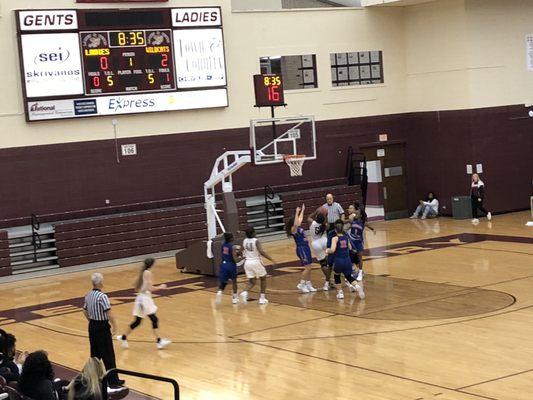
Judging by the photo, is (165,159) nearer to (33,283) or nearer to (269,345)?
(33,283)

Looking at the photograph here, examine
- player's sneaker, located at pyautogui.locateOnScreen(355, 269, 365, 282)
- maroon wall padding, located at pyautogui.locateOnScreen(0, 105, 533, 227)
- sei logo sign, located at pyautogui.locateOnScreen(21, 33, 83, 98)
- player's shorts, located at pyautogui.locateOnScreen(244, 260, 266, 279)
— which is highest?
sei logo sign, located at pyautogui.locateOnScreen(21, 33, 83, 98)

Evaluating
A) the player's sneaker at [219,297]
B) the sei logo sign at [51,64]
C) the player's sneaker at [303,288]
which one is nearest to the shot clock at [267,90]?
the player's sneaker at [303,288]

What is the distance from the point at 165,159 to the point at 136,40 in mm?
3767

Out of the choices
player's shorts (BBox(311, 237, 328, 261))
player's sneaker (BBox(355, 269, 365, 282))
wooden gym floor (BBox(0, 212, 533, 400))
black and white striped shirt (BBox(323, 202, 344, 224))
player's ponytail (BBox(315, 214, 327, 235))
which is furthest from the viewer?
black and white striped shirt (BBox(323, 202, 344, 224))

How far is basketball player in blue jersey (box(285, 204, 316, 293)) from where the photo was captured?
813 inches

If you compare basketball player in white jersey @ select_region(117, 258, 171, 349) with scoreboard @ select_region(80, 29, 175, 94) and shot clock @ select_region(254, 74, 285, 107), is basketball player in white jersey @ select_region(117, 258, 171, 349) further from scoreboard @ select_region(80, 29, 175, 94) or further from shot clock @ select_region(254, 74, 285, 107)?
scoreboard @ select_region(80, 29, 175, 94)

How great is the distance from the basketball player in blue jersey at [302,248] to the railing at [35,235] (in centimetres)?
912

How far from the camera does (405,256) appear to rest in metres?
25.2

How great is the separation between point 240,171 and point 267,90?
26.2 feet

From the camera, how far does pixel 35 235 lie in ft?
88.2

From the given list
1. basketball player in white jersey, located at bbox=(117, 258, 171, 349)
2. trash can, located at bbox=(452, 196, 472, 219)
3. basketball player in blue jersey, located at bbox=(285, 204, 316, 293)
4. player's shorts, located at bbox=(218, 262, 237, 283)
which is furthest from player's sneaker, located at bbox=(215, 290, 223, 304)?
trash can, located at bbox=(452, 196, 472, 219)

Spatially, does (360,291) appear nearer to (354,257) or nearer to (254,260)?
(354,257)

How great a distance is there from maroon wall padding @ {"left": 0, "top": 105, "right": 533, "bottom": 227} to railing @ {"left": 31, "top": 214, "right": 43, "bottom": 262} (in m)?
0.23

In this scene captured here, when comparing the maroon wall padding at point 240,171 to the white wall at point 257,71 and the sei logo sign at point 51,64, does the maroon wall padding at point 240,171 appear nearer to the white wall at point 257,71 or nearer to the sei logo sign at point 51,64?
the white wall at point 257,71
